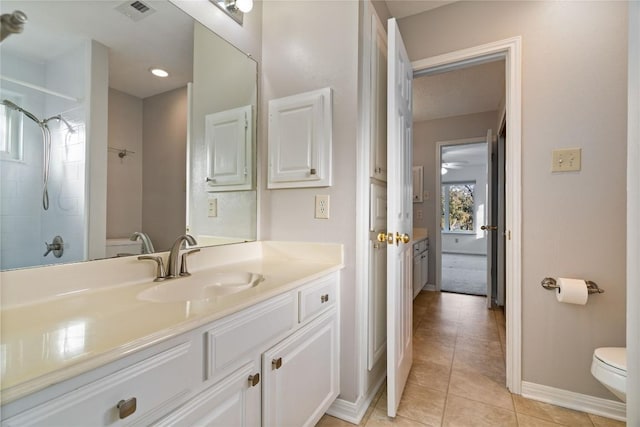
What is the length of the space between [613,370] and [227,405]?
161cm

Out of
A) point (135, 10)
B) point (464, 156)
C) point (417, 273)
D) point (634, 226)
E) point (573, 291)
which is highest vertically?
point (464, 156)

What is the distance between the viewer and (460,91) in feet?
10.4

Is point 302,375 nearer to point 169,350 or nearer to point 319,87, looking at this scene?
point 169,350

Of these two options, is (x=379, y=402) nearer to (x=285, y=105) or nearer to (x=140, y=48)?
(x=285, y=105)

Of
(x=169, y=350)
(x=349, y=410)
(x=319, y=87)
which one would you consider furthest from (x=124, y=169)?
(x=349, y=410)

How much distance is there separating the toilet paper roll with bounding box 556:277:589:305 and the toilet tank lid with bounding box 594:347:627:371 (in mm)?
235

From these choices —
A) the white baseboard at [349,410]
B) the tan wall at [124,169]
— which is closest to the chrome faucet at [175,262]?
the tan wall at [124,169]

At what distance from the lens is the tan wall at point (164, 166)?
116 cm

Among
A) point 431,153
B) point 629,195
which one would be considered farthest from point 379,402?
point 431,153

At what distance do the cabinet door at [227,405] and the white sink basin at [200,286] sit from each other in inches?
12.3

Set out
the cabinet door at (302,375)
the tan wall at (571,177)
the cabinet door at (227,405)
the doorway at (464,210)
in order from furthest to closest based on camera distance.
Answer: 1. the doorway at (464,210)
2. the tan wall at (571,177)
3. the cabinet door at (302,375)
4. the cabinet door at (227,405)

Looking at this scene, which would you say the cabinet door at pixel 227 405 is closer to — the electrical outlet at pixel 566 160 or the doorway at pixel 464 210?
the electrical outlet at pixel 566 160

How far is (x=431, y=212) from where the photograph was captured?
4086mm

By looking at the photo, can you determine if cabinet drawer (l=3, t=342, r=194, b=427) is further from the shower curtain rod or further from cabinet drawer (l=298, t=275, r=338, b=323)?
the shower curtain rod
